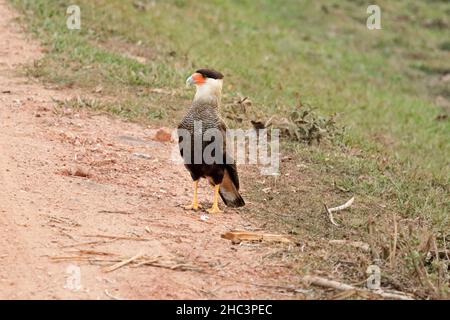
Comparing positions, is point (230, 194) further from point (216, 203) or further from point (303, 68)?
point (303, 68)

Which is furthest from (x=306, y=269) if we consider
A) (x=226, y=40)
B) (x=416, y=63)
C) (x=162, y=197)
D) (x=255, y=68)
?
(x=416, y=63)

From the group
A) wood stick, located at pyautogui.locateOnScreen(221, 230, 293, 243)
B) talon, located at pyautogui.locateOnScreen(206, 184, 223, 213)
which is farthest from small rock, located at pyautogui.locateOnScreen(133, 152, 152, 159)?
wood stick, located at pyautogui.locateOnScreen(221, 230, 293, 243)

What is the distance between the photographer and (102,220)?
5605 mm

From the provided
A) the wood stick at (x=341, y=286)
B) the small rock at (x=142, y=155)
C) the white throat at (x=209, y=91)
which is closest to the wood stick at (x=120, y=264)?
the wood stick at (x=341, y=286)

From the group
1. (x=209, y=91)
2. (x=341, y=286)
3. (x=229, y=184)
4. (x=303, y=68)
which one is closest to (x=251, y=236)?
(x=229, y=184)

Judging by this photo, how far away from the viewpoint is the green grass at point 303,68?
8016 millimetres

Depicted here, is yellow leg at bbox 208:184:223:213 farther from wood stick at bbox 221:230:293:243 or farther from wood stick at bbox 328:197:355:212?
wood stick at bbox 328:197:355:212

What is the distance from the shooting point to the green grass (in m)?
8.02

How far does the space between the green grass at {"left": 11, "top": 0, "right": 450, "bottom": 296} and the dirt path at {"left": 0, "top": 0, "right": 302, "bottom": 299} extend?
0.77m

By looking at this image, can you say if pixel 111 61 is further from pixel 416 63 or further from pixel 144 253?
pixel 416 63

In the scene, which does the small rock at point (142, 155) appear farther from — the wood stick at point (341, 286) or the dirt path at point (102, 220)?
the wood stick at point (341, 286)

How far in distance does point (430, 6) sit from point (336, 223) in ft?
43.1
